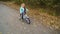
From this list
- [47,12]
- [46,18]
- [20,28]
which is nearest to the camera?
[20,28]

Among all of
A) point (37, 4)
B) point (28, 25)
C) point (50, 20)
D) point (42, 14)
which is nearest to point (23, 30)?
point (28, 25)

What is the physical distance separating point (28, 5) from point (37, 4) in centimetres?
174

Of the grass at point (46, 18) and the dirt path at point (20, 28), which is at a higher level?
the grass at point (46, 18)

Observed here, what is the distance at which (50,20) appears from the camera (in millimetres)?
12812

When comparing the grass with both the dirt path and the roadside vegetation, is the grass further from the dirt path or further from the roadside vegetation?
the dirt path

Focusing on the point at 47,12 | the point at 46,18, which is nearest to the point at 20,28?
the point at 46,18

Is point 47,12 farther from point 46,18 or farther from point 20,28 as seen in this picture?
point 20,28

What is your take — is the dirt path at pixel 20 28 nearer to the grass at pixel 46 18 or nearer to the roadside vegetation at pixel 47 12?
the grass at pixel 46 18

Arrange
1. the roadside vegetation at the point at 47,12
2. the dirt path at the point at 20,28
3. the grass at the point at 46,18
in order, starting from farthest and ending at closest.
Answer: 1. the roadside vegetation at the point at 47,12
2. the grass at the point at 46,18
3. the dirt path at the point at 20,28

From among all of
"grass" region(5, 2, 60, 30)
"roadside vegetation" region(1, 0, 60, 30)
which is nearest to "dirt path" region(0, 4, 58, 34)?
"grass" region(5, 2, 60, 30)

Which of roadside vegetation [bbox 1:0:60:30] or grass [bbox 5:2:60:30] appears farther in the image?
roadside vegetation [bbox 1:0:60:30]

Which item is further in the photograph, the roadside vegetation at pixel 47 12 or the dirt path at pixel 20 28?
the roadside vegetation at pixel 47 12

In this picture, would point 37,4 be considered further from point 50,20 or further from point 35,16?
point 50,20

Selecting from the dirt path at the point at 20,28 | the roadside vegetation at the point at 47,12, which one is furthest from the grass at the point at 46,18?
the dirt path at the point at 20,28
